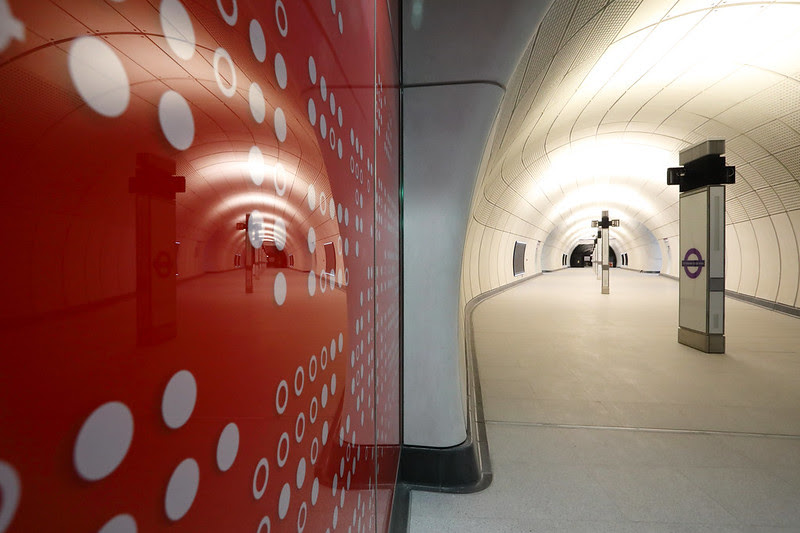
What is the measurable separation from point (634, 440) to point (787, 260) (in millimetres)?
12037

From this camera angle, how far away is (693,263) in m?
7.68

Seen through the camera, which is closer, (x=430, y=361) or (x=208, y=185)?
(x=208, y=185)

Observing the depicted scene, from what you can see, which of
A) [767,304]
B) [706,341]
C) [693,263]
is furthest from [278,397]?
[767,304]

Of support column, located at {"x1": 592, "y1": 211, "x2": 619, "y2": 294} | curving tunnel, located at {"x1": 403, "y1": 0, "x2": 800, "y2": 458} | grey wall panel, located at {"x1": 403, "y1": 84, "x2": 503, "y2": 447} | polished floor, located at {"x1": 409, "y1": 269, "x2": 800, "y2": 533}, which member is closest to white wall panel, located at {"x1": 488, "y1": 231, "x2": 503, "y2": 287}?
curving tunnel, located at {"x1": 403, "y1": 0, "x2": 800, "y2": 458}

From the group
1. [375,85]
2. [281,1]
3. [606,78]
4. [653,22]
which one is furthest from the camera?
[606,78]

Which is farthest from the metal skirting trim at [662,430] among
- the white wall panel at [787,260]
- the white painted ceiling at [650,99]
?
the white wall panel at [787,260]

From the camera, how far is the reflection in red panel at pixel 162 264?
0.73 ft

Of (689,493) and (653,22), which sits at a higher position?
(653,22)

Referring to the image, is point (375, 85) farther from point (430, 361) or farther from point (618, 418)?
point (618, 418)

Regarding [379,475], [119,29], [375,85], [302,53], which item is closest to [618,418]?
[379,475]

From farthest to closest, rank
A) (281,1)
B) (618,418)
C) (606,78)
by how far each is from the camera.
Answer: (606,78) < (618,418) < (281,1)

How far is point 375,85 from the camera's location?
5.24 ft

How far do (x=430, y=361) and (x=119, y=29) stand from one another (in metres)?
3.02

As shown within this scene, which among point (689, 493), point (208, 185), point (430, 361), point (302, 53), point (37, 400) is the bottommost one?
point (689, 493)
